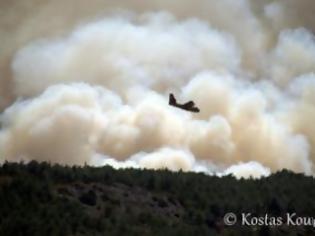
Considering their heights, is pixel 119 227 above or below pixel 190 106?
below

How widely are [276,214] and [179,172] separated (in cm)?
1691

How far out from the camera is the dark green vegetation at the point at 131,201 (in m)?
59.9

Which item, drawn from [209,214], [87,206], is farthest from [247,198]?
[87,206]

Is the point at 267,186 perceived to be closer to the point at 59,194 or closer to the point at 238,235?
the point at 238,235

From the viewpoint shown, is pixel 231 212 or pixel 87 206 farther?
pixel 231 212

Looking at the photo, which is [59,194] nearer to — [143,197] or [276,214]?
[143,197]

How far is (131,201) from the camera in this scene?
71.9m

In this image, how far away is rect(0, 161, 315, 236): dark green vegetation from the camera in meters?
59.9

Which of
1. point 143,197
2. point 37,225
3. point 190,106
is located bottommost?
point 37,225

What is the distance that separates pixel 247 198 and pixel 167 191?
10043mm

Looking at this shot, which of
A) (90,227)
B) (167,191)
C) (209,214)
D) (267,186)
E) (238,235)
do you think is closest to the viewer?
(90,227)

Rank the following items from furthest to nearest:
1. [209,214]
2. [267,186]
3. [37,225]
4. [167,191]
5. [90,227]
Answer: [267,186]
[167,191]
[209,214]
[90,227]
[37,225]

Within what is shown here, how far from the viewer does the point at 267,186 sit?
292ft

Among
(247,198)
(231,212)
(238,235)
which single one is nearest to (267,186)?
(247,198)
